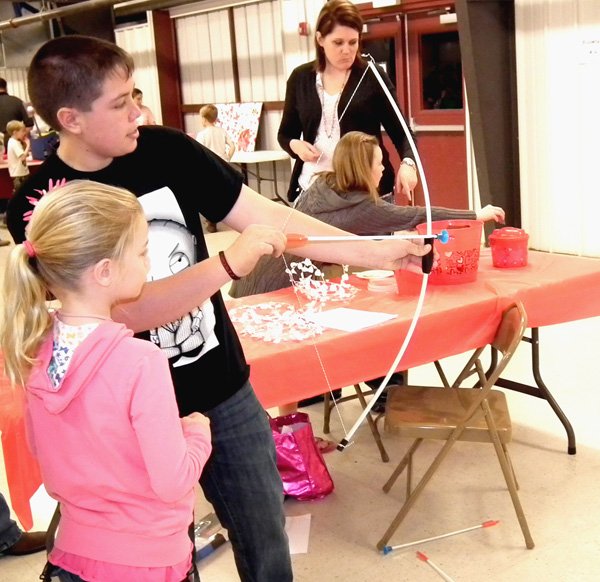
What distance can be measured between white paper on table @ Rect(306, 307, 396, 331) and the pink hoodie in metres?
1.06

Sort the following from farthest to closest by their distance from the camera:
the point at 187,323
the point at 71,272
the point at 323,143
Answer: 1. the point at 323,143
2. the point at 187,323
3. the point at 71,272

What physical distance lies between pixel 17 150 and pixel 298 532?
7.25m

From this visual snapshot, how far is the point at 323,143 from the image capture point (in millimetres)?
3391

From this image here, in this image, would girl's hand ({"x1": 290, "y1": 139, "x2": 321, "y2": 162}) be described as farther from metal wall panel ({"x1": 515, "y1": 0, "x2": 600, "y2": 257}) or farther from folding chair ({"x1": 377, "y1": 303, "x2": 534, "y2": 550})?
metal wall panel ({"x1": 515, "y1": 0, "x2": 600, "y2": 257})

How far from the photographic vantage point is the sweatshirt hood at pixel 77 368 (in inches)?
48.4

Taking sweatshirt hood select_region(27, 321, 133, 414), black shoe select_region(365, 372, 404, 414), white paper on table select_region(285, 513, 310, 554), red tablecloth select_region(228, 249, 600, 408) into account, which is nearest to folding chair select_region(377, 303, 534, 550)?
red tablecloth select_region(228, 249, 600, 408)

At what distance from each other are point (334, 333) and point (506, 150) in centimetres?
409

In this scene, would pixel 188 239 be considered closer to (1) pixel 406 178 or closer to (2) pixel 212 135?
(1) pixel 406 178

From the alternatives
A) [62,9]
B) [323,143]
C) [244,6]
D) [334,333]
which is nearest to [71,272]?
[334,333]

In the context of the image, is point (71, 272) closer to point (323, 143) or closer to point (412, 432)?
point (412, 432)

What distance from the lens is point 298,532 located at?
99.6 inches

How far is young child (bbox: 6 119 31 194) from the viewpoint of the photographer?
28.7ft

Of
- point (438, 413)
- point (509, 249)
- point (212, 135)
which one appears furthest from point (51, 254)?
point (212, 135)

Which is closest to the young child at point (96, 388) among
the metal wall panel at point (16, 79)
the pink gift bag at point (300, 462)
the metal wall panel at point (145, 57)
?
the pink gift bag at point (300, 462)
